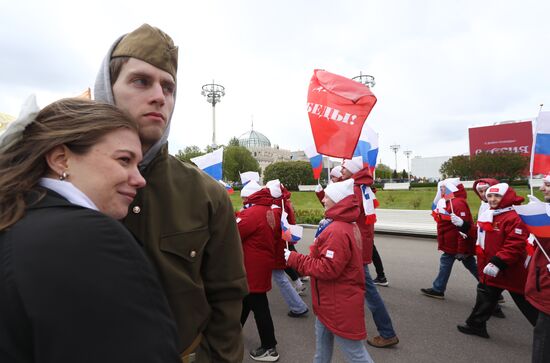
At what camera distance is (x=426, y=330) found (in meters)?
4.10

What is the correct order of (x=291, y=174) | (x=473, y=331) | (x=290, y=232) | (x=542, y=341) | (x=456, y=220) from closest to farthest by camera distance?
(x=542, y=341) < (x=290, y=232) < (x=473, y=331) < (x=456, y=220) < (x=291, y=174)

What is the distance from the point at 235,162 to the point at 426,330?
5324 centimetres

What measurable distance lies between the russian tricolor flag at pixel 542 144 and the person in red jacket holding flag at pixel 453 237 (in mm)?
1310

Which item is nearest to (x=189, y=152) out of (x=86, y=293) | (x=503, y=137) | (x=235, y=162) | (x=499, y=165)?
(x=235, y=162)

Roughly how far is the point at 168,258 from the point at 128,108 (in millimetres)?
669

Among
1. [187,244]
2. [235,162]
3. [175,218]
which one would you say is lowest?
[187,244]

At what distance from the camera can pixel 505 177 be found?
99.3ft

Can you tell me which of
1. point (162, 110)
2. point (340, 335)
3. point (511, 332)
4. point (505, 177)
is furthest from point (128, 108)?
point (505, 177)

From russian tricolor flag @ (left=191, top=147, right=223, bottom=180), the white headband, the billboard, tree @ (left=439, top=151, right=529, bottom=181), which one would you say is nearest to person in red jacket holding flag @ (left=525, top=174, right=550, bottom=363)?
the white headband

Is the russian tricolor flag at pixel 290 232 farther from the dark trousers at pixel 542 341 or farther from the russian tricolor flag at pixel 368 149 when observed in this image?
the russian tricolor flag at pixel 368 149

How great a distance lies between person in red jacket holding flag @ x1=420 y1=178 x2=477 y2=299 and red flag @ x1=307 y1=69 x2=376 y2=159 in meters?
2.13

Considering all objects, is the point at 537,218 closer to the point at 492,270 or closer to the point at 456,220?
the point at 492,270

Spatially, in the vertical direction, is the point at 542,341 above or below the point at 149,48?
below

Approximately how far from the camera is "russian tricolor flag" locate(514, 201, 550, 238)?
2791 mm
